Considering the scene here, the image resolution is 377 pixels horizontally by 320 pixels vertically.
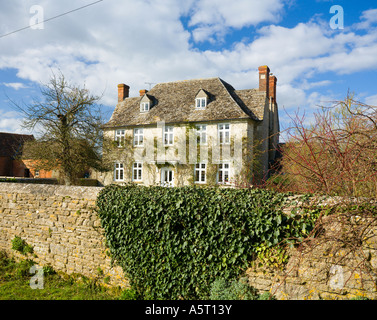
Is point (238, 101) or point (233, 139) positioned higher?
point (238, 101)

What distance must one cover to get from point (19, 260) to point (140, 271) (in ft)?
14.3

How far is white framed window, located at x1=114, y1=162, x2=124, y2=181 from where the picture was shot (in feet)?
82.6

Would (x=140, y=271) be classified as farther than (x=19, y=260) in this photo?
No

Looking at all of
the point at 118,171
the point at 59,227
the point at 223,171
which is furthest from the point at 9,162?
the point at 59,227

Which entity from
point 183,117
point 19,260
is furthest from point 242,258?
point 183,117

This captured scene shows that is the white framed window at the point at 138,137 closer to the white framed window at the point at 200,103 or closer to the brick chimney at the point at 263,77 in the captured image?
the white framed window at the point at 200,103

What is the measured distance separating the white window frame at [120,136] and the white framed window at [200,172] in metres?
7.34

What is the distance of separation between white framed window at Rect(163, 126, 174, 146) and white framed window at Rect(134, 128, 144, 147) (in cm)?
225

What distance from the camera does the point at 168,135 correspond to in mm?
22906

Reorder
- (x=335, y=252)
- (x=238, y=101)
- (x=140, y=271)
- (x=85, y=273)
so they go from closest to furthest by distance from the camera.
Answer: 1. (x=335, y=252)
2. (x=140, y=271)
3. (x=85, y=273)
4. (x=238, y=101)

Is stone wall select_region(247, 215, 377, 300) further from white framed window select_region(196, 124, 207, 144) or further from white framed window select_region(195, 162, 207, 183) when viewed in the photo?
white framed window select_region(196, 124, 207, 144)

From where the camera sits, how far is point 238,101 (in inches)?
869
